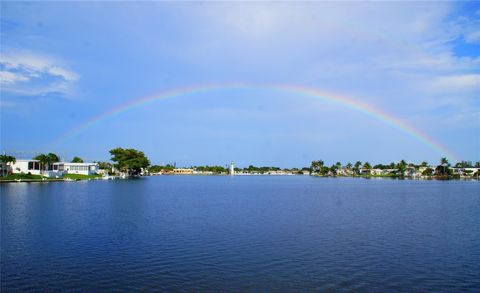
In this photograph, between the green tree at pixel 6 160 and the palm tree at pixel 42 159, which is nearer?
the green tree at pixel 6 160

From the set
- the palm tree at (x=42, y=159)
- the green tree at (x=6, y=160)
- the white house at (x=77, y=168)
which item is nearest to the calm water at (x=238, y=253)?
the green tree at (x=6, y=160)

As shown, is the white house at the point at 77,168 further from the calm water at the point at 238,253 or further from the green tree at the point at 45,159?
the calm water at the point at 238,253

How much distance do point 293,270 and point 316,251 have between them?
5.36 m

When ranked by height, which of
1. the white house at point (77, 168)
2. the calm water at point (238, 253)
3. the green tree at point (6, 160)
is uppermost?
the green tree at point (6, 160)

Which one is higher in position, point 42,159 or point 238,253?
point 42,159

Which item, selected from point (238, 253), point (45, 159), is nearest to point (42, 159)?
point (45, 159)

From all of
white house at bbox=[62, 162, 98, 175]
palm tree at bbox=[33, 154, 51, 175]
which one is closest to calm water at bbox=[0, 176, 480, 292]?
palm tree at bbox=[33, 154, 51, 175]

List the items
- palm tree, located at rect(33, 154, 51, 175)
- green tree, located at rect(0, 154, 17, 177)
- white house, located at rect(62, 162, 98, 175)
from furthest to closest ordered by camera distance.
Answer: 1. white house, located at rect(62, 162, 98, 175)
2. palm tree, located at rect(33, 154, 51, 175)
3. green tree, located at rect(0, 154, 17, 177)

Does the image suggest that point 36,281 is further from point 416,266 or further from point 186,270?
point 416,266

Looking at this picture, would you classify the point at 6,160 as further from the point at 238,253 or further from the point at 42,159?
the point at 238,253

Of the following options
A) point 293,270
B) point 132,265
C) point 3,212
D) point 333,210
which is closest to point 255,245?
point 293,270

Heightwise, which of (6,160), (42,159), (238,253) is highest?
(42,159)

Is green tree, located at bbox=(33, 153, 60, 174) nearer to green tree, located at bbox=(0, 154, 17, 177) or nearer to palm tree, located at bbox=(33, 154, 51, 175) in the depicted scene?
palm tree, located at bbox=(33, 154, 51, 175)

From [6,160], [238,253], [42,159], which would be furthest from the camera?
[42,159]
